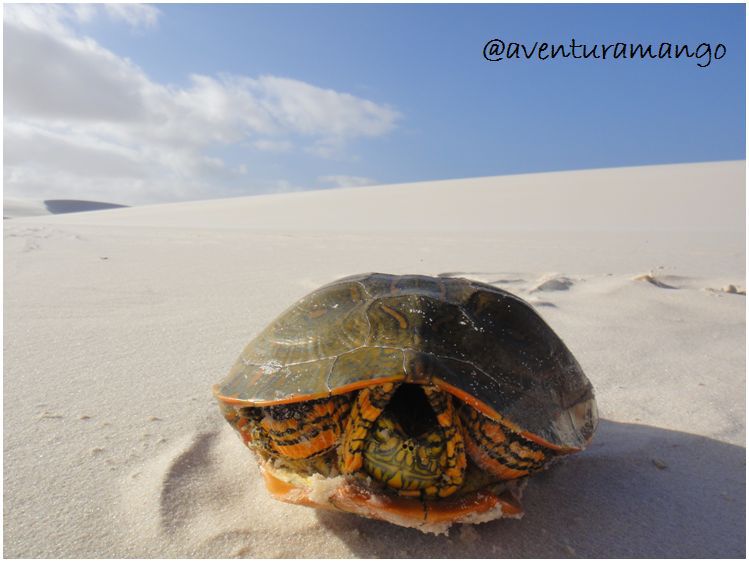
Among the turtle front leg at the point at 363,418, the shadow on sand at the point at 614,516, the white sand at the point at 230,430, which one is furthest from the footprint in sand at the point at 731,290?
the turtle front leg at the point at 363,418

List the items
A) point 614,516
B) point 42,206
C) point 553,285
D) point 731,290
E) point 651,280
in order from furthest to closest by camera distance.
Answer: point 42,206 < point 651,280 < point 553,285 < point 731,290 < point 614,516

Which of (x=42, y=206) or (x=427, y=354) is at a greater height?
(x=42, y=206)

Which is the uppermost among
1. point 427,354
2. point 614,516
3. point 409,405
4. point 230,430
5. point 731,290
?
point 427,354

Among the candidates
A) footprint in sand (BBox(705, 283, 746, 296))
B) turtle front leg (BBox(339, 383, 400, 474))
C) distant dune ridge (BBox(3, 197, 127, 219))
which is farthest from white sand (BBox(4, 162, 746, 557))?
distant dune ridge (BBox(3, 197, 127, 219))

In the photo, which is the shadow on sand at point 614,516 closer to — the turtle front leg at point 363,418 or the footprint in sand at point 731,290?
the turtle front leg at point 363,418

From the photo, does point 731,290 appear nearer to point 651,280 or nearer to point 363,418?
point 651,280

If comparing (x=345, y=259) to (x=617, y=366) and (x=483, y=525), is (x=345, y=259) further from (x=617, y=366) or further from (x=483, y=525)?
(x=483, y=525)

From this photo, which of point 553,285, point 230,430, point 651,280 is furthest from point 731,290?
point 230,430
